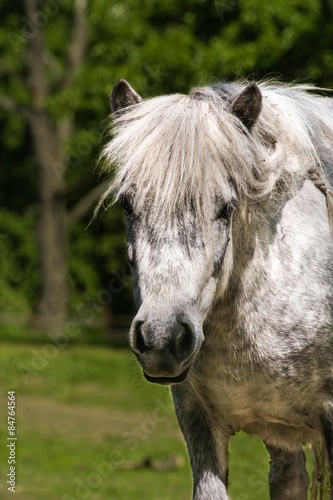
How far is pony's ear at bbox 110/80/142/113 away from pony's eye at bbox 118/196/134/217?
520 mm

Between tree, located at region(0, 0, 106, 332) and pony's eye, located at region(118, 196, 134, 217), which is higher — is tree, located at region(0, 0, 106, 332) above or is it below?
below

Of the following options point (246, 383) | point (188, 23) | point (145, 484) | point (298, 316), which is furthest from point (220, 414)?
point (188, 23)

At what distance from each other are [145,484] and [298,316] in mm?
5169

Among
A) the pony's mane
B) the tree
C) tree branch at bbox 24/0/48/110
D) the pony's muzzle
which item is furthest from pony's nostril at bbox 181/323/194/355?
the tree

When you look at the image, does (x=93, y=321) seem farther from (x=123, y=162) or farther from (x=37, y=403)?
(x=123, y=162)

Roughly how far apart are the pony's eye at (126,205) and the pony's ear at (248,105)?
556mm

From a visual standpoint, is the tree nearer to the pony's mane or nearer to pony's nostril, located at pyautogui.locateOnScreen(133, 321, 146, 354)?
the pony's mane

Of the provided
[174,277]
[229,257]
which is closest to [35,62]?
[229,257]

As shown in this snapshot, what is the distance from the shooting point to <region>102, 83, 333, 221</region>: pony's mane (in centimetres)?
421

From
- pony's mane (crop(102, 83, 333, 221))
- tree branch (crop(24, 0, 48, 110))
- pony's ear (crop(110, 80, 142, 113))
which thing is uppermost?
pony's ear (crop(110, 80, 142, 113))

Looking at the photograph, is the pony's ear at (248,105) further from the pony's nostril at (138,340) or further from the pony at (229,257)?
the pony's nostril at (138,340)

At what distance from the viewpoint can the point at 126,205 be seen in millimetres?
4332

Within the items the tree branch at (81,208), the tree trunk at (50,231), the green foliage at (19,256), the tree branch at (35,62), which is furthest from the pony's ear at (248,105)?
the green foliage at (19,256)

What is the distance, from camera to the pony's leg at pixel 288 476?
18.5 ft
